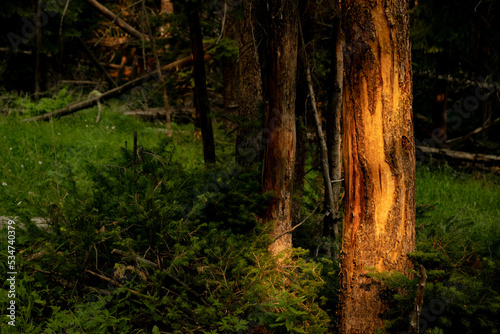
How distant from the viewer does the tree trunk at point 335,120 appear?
14.9ft

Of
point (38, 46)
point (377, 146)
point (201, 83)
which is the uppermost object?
point (38, 46)

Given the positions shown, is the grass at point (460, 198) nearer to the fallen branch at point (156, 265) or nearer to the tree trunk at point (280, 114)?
the tree trunk at point (280, 114)

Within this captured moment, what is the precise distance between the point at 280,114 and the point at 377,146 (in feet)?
4.27

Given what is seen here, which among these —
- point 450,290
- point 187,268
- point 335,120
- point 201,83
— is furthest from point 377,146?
point 201,83

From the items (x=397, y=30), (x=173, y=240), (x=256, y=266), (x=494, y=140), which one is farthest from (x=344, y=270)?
(x=494, y=140)

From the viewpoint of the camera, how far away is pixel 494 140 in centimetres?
1196

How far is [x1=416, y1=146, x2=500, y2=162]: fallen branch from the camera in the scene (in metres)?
9.30

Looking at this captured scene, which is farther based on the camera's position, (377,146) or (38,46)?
(38,46)

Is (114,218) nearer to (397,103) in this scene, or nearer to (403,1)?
(397,103)

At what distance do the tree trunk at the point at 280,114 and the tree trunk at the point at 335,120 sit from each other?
2.17 ft

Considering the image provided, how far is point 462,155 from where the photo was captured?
31.0 feet

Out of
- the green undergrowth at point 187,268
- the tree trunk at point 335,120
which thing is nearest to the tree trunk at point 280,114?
the green undergrowth at point 187,268

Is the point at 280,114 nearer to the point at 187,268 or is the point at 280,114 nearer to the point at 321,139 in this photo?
the point at 321,139

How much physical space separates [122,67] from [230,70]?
6863mm
